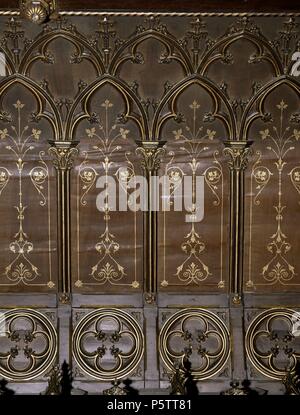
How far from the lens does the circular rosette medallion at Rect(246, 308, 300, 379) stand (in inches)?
200

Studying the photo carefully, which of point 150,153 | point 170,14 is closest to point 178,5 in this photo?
point 170,14

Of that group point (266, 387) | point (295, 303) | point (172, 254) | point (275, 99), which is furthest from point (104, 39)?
point (266, 387)

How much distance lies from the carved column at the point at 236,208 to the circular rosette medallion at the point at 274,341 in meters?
0.29

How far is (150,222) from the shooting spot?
5.08 m

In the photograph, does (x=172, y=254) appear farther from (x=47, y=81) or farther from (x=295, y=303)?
(x=47, y=81)

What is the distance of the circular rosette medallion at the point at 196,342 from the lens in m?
5.09

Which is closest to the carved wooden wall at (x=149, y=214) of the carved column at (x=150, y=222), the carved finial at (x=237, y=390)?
the carved column at (x=150, y=222)

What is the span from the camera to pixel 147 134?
4.97 metres

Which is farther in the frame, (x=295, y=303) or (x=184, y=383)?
(x=295, y=303)

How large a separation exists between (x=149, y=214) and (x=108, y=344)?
114 centimetres

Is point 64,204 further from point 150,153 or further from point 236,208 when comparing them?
point 236,208

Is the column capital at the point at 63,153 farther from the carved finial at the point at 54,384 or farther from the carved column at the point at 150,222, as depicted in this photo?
the carved finial at the point at 54,384

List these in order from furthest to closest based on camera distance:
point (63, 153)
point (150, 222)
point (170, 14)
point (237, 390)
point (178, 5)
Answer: point (150, 222), point (63, 153), point (237, 390), point (170, 14), point (178, 5)

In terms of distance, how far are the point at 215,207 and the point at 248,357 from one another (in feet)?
4.17
